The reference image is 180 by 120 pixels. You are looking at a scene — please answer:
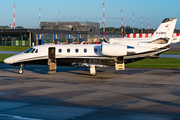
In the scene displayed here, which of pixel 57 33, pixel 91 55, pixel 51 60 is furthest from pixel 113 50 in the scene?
pixel 57 33

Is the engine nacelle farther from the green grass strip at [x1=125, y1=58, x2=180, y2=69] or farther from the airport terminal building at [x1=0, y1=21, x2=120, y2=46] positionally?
the airport terminal building at [x1=0, y1=21, x2=120, y2=46]

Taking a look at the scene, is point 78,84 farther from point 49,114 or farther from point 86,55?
point 49,114

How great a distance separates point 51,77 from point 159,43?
11.9 metres

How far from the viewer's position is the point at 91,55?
1111 inches

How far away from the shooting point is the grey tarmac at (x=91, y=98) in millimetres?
13039

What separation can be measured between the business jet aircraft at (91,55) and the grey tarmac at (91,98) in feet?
8.88

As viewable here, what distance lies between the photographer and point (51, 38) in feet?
272

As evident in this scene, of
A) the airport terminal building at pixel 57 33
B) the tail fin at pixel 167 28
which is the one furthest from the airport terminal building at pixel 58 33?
the tail fin at pixel 167 28

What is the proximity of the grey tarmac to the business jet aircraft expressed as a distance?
2707 millimetres

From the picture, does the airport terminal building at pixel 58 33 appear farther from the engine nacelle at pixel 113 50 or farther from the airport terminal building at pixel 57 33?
the engine nacelle at pixel 113 50

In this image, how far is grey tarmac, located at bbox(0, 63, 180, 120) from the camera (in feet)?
42.8

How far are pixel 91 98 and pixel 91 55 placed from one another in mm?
11557

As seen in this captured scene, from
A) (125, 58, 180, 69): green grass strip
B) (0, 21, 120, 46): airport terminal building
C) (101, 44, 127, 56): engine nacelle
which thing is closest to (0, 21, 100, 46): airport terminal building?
(0, 21, 120, 46): airport terminal building

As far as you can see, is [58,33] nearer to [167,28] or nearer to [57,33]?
[57,33]
